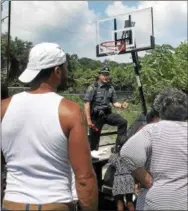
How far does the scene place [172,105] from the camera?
8.69 feet

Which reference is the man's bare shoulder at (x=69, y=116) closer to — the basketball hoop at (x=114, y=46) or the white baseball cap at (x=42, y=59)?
the white baseball cap at (x=42, y=59)

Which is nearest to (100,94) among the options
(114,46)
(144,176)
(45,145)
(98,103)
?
(98,103)

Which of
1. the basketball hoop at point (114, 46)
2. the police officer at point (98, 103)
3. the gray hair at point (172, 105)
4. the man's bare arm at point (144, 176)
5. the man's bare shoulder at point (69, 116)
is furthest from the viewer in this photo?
the basketball hoop at point (114, 46)

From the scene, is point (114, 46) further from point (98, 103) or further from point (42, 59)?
point (42, 59)

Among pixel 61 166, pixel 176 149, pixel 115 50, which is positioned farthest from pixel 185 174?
pixel 115 50

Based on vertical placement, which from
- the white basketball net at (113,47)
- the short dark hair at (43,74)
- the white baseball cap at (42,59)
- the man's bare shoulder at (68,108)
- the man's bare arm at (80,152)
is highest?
the white basketball net at (113,47)

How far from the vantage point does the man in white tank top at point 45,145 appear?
214cm

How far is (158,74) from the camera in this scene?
49094 millimetres

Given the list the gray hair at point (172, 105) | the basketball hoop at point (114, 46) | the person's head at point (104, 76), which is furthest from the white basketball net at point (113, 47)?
the gray hair at point (172, 105)

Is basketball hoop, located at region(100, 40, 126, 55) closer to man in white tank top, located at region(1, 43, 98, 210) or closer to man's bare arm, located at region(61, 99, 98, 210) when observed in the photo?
man in white tank top, located at region(1, 43, 98, 210)

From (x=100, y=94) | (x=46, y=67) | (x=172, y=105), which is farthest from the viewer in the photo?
(x=100, y=94)

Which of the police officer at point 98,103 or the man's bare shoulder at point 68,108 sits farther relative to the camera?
the police officer at point 98,103

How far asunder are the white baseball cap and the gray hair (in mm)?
739

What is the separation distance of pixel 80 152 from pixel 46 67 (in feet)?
1.59
